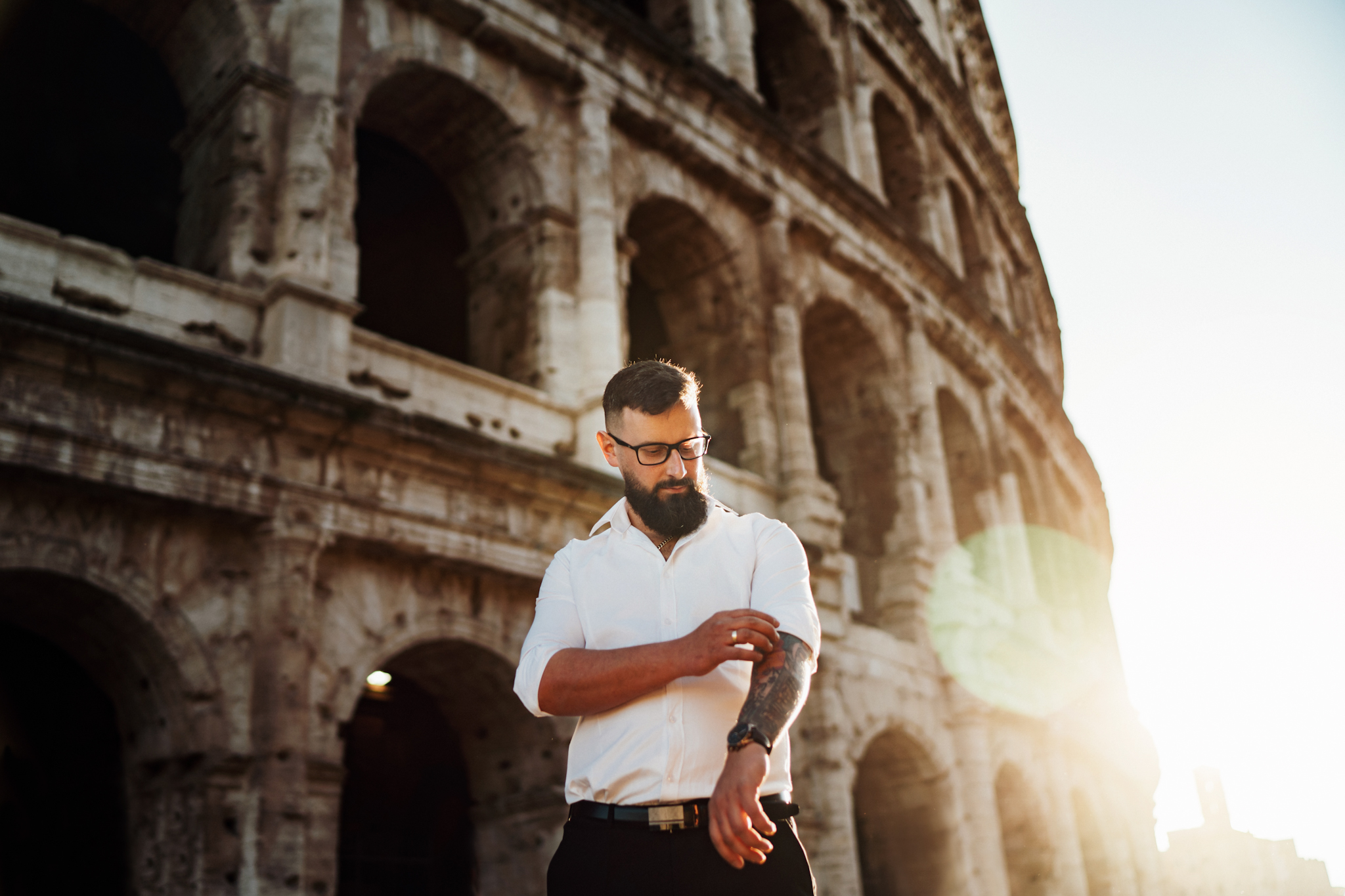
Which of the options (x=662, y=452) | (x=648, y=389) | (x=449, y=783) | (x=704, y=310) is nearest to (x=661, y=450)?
(x=662, y=452)

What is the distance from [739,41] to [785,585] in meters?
13.0

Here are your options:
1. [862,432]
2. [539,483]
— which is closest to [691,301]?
[862,432]

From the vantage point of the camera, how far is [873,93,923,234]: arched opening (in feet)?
58.5

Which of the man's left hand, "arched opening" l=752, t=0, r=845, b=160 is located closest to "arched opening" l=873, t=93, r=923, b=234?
"arched opening" l=752, t=0, r=845, b=160

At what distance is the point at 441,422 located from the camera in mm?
7945

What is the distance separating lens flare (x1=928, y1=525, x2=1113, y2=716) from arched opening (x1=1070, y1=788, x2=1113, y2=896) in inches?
68.3

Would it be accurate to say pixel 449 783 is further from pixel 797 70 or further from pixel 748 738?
pixel 797 70

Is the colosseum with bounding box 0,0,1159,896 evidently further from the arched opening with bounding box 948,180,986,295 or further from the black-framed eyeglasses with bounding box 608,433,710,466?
the black-framed eyeglasses with bounding box 608,433,710,466

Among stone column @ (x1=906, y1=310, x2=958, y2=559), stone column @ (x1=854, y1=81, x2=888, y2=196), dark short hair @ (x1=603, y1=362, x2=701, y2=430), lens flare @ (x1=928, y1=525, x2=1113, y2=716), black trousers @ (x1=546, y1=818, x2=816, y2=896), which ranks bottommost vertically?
black trousers @ (x1=546, y1=818, x2=816, y2=896)

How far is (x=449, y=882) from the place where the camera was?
10.1 metres

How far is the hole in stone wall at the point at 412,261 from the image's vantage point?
498 inches

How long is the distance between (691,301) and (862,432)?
3193 mm

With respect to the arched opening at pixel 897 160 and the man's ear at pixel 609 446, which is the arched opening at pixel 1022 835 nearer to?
the arched opening at pixel 897 160

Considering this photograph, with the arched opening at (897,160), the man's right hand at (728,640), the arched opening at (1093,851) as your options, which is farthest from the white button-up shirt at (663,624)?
the arched opening at (1093,851)
